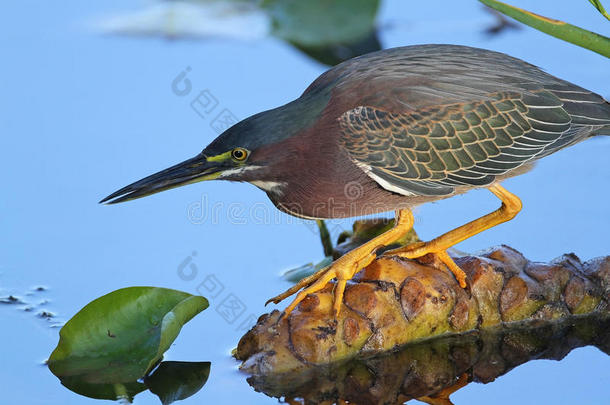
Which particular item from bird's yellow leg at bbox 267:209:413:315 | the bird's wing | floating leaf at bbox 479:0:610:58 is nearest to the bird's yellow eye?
the bird's wing

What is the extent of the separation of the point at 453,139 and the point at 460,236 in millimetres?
376

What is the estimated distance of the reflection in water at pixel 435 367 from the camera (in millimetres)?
2672

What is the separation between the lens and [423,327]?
9.66 ft

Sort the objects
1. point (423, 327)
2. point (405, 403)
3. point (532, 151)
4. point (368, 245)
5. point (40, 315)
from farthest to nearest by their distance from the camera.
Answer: point (532, 151), point (368, 245), point (40, 315), point (423, 327), point (405, 403)

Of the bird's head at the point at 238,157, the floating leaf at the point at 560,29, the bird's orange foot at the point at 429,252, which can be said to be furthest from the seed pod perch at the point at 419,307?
the floating leaf at the point at 560,29

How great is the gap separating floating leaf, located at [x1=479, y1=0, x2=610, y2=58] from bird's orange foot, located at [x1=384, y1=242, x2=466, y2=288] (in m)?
0.90

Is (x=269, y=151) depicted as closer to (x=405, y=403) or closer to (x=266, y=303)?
(x=266, y=303)

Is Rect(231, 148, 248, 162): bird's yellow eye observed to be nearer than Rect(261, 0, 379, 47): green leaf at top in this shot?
Yes

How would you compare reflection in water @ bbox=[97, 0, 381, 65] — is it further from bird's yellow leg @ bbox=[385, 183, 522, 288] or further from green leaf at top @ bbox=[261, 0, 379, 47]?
bird's yellow leg @ bbox=[385, 183, 522, 288]

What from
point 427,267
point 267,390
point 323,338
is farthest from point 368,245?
point 267,390

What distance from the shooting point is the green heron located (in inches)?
127

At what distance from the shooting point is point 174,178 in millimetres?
3209

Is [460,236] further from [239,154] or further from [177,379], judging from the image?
[177,379]

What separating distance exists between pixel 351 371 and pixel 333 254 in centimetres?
95
